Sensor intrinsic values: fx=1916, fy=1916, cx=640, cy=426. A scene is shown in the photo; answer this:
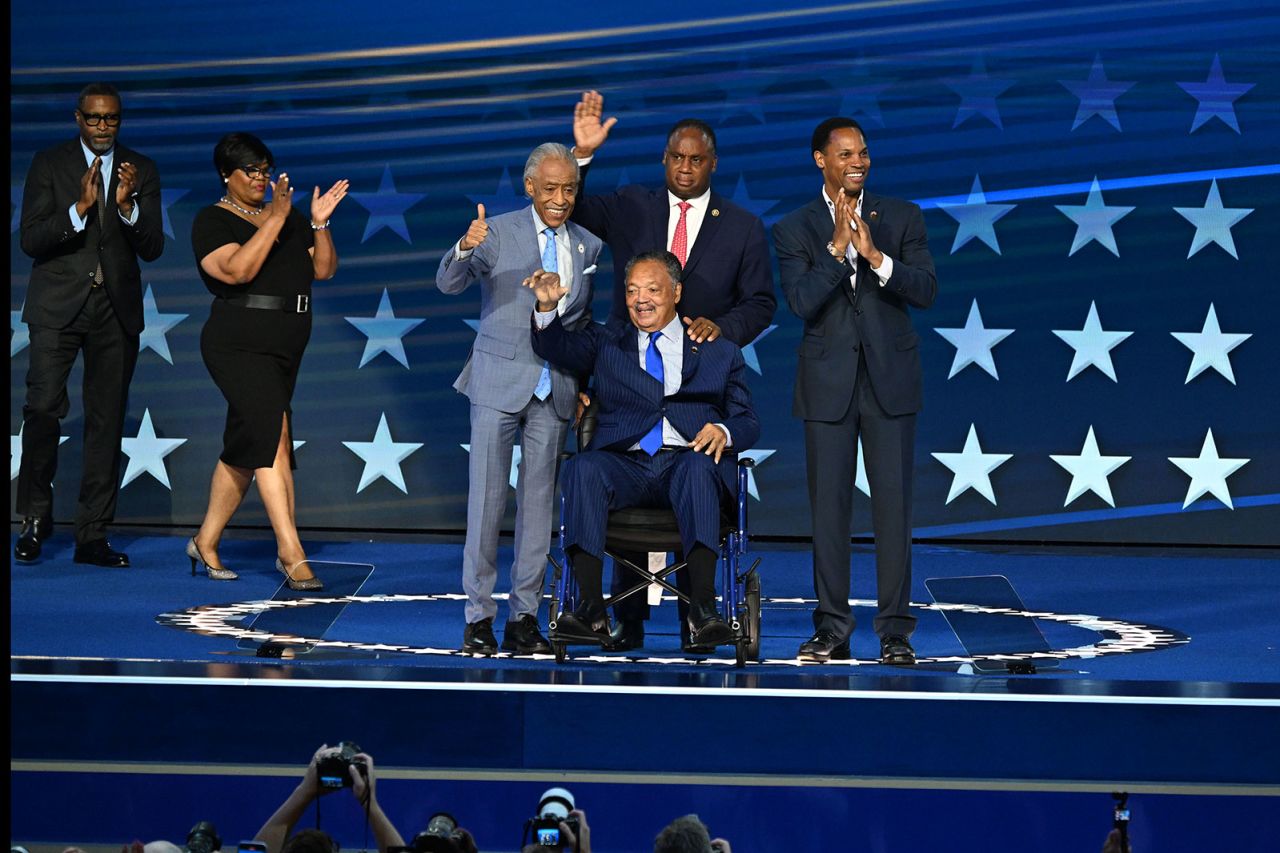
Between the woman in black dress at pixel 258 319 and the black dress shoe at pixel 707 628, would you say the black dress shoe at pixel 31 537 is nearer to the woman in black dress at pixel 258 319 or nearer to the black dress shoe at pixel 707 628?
the woman in black dress at pixel 258 319

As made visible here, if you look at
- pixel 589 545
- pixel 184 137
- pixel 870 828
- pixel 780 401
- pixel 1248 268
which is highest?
pixel 184 137

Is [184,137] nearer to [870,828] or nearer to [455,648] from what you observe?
[455,648]

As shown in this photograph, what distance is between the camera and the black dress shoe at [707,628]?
16.2 ft

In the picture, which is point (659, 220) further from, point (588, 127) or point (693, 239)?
point (588, 127)

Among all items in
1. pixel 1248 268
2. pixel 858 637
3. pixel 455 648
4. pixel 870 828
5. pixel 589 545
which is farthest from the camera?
pixel 1248 268

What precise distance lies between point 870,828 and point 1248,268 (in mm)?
4148

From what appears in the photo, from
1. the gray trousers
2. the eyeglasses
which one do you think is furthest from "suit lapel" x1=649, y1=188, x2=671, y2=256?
the eyeglasses

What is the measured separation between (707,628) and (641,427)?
0.59m

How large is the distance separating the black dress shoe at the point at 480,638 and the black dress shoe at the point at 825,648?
0.83m

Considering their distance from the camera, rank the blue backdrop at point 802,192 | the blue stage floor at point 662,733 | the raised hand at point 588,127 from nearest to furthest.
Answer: the blue stage floor at point 662,733, the raised hand at point 588,127, the blue backdrop at point 802,192

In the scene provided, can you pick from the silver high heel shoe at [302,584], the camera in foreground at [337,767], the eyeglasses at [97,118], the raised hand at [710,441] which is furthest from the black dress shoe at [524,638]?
the eyeglasses at [97,118]

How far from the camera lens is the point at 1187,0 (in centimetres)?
766

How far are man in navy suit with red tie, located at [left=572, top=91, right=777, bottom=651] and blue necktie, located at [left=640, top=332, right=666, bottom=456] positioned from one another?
188 mm

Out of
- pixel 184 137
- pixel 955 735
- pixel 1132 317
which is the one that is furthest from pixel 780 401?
pixel 955 735
